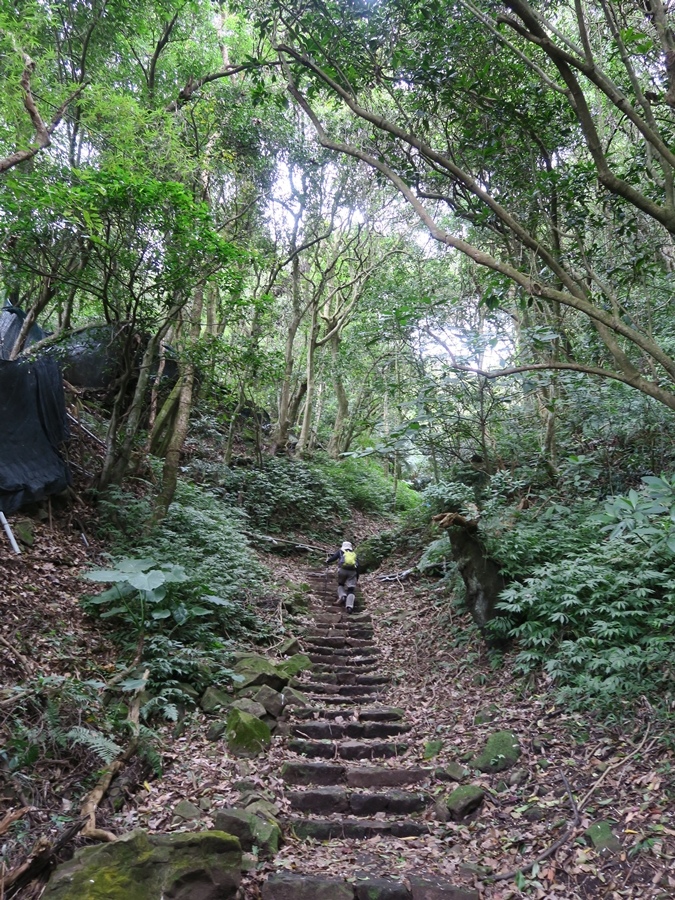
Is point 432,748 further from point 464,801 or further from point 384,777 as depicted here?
point 464,801

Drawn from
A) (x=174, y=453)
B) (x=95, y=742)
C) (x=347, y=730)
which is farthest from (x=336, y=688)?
(x=174, y=453)

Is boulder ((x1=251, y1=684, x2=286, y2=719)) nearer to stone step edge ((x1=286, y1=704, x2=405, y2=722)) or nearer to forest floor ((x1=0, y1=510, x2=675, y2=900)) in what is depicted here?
stone step edge ((x1=286, y1=704, x2=405, y2=722))

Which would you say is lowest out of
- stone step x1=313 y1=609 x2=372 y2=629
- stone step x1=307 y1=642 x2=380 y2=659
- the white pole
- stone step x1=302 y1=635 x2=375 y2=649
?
stone step x1=307 y1=642 x2=380 y2=659

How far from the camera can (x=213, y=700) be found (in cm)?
566

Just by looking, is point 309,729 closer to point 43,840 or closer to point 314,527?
point 43,840

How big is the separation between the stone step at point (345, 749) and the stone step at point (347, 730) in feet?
0.60

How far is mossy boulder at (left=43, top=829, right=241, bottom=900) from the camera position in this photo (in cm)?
290

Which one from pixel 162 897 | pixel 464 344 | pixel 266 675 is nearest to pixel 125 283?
pixel 464 344

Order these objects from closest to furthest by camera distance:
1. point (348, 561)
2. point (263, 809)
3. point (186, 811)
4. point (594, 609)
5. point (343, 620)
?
point (186, 811) < point (263, 809) < point (594, 609) < point (343, 620) < point (348, 561)

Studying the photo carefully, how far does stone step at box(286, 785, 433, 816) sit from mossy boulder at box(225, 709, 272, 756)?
0.64 metres

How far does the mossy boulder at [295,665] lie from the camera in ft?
22.9

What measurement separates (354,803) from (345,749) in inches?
35.5

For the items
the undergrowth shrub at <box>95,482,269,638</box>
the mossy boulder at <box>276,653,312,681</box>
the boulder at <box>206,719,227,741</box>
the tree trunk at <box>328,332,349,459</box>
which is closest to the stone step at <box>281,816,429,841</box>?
the boulder at <box>206,719,227,741</box>

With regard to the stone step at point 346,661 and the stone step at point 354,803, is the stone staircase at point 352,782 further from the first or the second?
the stone step at point 346,661
